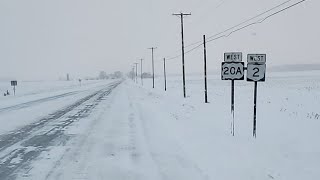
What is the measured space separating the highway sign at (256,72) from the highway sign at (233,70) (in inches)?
24.1

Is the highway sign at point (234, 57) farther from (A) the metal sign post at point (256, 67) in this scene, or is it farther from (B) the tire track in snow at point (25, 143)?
(B) the tire track in snow at point (25, 143)

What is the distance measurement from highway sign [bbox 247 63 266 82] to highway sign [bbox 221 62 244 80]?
613mm

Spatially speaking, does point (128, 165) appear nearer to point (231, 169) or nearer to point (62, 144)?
point (231, 169)

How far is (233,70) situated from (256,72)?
101cm

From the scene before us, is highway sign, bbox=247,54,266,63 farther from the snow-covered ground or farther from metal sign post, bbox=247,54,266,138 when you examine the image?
the snow-covered ground

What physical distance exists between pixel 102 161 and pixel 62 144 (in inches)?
110

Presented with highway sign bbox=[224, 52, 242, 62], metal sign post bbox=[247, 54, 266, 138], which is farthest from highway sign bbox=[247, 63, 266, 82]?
highway sign bbox=[224, 52, 242, 62]

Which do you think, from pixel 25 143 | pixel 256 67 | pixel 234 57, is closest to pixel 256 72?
pixel 256 67

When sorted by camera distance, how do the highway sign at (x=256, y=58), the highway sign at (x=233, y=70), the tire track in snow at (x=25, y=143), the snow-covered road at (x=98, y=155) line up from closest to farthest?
the snow-covered road at (x=98, y=155), the tire track in snow at (x=25, y=143), the highway sign at (x=256, y=58), the highway sign at (x=233, y=70)

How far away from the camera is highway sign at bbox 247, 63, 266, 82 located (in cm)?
1098

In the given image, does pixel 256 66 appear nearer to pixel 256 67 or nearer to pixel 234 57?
pixel 256 67

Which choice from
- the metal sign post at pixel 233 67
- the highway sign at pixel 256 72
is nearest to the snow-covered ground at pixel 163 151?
the highway sign at pixel 256 72

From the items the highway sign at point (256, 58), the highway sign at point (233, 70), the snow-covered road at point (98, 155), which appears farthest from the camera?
the highway sign at point (233, 70)

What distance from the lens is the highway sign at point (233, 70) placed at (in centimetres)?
1180
